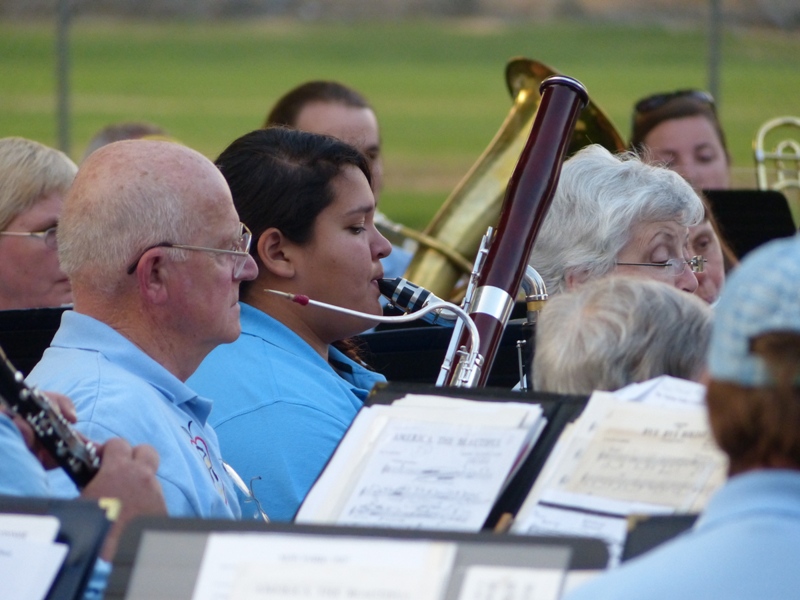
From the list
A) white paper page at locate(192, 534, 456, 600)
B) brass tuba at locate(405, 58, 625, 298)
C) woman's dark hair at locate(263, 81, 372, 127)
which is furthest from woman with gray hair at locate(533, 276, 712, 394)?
woman's dark hair at locate(263, 81, 372, 127)

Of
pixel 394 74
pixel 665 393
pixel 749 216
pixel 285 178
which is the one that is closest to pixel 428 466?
pixel 665 393

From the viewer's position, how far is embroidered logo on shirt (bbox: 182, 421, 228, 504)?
2154mm

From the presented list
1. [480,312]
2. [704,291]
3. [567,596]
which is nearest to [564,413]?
[567,596]

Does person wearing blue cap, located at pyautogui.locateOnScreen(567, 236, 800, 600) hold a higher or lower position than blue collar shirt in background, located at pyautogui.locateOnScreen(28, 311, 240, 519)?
higher

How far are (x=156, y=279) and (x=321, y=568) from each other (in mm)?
1026

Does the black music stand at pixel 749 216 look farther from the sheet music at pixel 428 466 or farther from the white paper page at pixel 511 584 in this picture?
the white paper page at pixel 511 584

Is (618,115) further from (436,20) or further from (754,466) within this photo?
(754,466)

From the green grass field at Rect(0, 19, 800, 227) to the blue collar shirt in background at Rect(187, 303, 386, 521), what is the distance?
10068 mm

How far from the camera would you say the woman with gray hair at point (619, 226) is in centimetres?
286

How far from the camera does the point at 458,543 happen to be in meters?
1.33

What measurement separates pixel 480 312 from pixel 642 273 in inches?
20.6

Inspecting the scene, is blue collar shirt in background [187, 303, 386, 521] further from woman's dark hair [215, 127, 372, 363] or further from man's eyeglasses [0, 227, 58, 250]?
man's eyeglasses [0, 227, 58, 250]

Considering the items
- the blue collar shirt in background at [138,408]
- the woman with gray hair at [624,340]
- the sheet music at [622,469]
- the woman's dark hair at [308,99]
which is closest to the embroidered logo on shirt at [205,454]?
the blue collar shirt in background at [138,408]

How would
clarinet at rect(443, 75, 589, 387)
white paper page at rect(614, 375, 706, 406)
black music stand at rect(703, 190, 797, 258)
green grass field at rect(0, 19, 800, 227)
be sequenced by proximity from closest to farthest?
white paper page at rect(614, 375, 706, 406) < clarinet at rect(443, 75, 589, 387) < black music stand at rect(703, 190, 797, 258) < green grass field at rect(0, 19, 800, 227)
